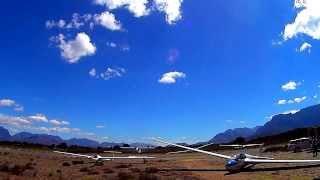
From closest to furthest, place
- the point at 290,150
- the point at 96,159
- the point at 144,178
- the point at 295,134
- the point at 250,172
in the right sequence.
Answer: the point at 144,178, the point at 250,172, the point at 96,159, the point at 290,150, the point at 295,134

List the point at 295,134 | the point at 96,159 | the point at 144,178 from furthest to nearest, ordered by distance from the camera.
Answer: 1. the point at 295,134
2. the point at 96,159
3. the point at 144,178

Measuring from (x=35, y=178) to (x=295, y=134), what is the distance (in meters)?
120

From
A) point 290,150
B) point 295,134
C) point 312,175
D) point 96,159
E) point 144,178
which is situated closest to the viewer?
point 312,175

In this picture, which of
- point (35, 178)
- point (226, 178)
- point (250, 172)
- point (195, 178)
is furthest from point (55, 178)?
point (250, 172)

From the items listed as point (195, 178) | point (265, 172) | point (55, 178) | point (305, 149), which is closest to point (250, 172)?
point (265, 172)

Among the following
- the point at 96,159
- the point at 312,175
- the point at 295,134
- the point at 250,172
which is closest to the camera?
the point at 312,175

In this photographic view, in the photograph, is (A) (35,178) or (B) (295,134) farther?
(B) (295,134)

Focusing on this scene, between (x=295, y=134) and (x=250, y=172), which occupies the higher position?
(x=295, y=134)

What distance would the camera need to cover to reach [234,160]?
132ft

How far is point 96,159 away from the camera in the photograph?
7119 centimetres

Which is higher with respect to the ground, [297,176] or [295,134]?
Result: [295,134]

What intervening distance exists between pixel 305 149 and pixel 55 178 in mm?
43860

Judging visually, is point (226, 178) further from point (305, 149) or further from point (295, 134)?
point (295, 134)

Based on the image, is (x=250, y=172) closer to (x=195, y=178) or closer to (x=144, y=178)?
(x=195, y=178)
